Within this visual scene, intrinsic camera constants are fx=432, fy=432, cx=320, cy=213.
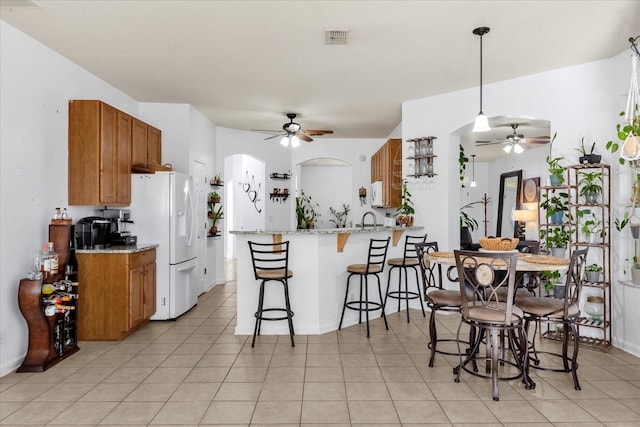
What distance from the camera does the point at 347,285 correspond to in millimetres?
4781

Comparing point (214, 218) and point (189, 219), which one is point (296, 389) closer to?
point (189, 219)

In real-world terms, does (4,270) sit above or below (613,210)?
below

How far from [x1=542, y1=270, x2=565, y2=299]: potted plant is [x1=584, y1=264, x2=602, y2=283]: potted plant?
0.24 meters

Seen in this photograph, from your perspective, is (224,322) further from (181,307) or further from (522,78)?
(522,78)

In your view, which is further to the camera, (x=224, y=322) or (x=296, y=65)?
(x=224, y=322)

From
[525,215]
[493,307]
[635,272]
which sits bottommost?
[493,307]

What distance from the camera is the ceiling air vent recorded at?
3.64 meters

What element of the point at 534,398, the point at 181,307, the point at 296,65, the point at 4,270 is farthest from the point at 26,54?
the point at 534,398

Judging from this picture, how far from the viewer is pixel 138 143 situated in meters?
5.23

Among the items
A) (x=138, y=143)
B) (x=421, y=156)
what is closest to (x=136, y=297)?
(x=138, y=143)

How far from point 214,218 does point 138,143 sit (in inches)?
Answer: 88.6

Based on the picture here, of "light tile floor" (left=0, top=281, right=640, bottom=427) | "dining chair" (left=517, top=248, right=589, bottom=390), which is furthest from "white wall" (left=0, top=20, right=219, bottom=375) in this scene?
"dining chair" (left=517, top=248, right=589, bottom=390)

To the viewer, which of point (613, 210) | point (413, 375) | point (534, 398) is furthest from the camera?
point (613, 210)

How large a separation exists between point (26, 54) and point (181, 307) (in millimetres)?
3122
